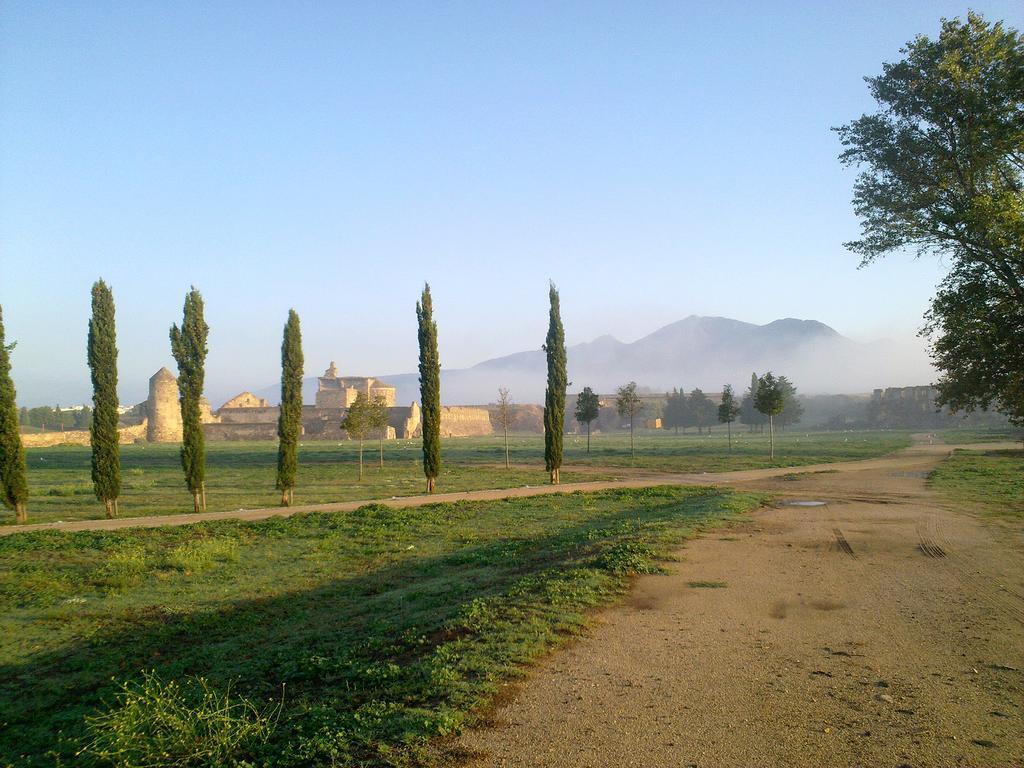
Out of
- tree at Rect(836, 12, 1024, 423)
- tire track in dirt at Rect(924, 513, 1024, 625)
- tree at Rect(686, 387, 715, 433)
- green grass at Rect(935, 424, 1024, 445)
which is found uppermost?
tree at Rect(836, 12, 1024, 423)

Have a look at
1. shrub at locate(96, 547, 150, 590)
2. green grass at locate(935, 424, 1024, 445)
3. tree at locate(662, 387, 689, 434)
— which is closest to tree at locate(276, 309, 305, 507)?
shrub at locate(96, 547, 150, 590)

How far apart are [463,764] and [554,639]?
8.38 ft

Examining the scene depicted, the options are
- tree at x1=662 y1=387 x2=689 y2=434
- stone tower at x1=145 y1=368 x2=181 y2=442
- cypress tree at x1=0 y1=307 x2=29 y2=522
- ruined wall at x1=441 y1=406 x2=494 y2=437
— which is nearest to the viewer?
cypress tree at x1=0 y1=307 x2=29 y2=522

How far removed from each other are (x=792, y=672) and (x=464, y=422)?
90013mm

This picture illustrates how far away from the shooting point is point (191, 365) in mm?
22734

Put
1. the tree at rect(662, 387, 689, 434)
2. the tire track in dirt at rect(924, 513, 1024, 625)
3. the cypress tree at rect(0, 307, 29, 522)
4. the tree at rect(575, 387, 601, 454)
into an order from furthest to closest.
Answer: the tree at rect(662, 387, 689, 434)
the tree at rect(575, 387, 601, 454)
the cypress tree at rect(0, 307, 29, 522)
the tire track in dirt at rect(924, 513, 1024, 625)

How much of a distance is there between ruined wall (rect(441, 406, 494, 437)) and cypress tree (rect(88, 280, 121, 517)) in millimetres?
66845

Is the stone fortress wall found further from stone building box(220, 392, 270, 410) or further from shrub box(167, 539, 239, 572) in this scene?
shrub box(167, 539, 239, 572)

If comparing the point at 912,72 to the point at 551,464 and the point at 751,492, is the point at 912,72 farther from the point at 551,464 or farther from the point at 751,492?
the point at 551,464

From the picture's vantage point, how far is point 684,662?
6.42 m

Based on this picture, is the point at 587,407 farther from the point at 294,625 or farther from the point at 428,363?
the point at 294,625

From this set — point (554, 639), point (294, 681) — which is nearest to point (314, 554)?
point (294, 681)

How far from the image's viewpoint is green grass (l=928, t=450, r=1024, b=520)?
17519 millimetres

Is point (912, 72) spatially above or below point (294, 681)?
above
